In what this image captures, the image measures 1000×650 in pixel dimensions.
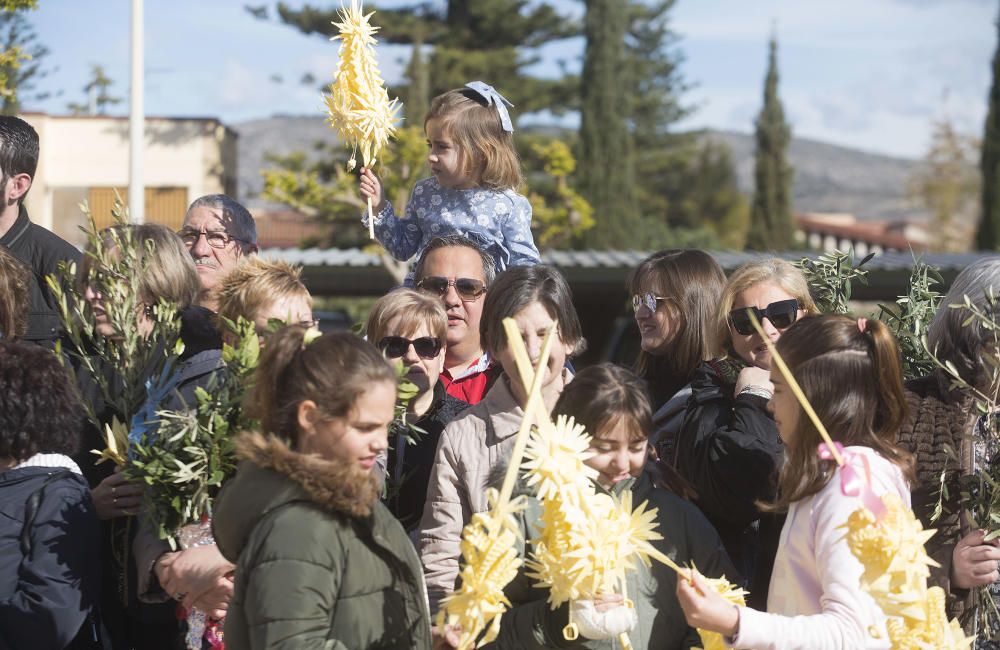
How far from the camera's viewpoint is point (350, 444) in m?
3.01

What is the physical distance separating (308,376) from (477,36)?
32.4 metres

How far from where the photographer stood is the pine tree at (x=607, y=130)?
35.3 m

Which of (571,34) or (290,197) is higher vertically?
(571,34)

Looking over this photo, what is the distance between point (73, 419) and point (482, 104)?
89.2 inches

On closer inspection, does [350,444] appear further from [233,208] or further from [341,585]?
[233,208]

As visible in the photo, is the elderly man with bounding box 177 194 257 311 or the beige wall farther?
the beige wall

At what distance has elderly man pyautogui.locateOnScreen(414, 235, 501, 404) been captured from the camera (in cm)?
481

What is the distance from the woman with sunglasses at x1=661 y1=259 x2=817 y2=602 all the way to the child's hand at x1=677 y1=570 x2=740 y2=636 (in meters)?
0.85

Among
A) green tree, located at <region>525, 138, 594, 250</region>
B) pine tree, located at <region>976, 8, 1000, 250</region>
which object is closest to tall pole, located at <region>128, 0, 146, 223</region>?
green tree, located at <region>525, 138, 594, 250</region>

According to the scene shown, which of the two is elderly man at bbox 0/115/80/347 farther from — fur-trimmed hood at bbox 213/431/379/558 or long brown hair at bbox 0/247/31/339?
fur-trimmed hood at bbox 213/431/379/558

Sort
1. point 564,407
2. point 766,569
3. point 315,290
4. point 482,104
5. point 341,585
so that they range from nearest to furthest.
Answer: point 341,585 → point 564,407 → point 766,569 → point 482,104 → point 315,290

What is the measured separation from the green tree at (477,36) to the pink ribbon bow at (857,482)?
2907 centimetres

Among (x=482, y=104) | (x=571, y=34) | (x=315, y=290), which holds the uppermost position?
(x=571, y=34)

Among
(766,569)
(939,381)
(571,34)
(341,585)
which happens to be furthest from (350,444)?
(571,34)
